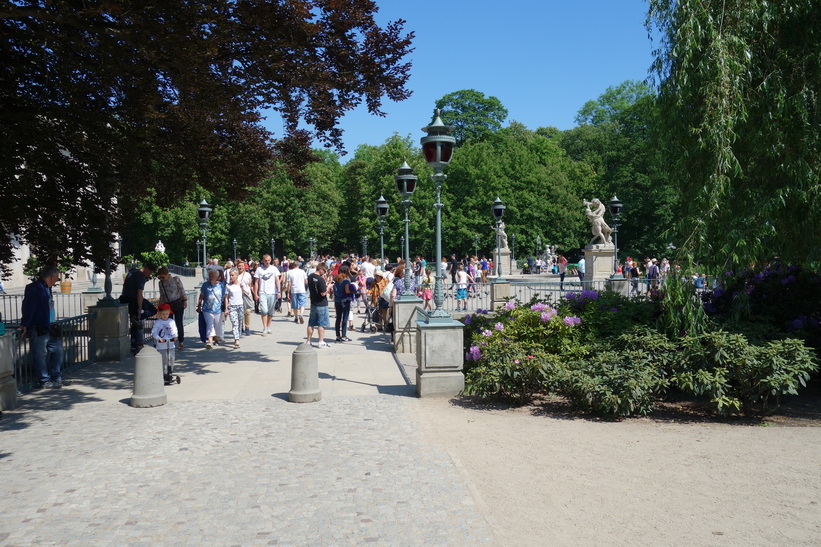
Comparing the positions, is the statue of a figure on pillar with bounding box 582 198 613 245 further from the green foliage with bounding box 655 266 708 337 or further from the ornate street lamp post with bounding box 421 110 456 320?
the green foliage with bounding box 655 266 708 337

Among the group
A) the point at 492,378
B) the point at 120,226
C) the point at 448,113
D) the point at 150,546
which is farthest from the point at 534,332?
the point at 448,113

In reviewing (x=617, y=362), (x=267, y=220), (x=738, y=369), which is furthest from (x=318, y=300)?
(x=267, y=220)

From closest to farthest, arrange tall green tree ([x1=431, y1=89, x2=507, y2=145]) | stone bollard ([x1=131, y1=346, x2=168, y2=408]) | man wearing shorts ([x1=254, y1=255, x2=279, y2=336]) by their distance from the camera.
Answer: stone bollard ([x1=131, y1=346, x2=168, y2=408]), man wearing shorts ([x1=254, y1=255, x2=279, y2=336]), tall green tree ([x1=431, y1=89, x2=507, y2=145])

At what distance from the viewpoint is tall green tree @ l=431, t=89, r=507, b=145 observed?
6781 centimetres

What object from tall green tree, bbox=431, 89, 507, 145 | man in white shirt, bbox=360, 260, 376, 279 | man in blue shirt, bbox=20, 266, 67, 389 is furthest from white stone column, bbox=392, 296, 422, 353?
tall green tree, bbox=431, 89, 507, 145

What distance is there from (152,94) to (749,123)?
26.8ft

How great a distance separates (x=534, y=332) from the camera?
9.30m

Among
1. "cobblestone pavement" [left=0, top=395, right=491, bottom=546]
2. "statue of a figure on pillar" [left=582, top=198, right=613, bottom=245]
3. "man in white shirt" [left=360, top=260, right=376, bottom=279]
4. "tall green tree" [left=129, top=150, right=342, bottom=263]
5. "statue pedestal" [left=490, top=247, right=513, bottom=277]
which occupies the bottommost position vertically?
"cobblestone pavement" [left=0, top=395, right=491, bottom=546]

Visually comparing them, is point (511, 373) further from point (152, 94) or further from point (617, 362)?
point (152, 94)

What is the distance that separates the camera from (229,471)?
6141 mm

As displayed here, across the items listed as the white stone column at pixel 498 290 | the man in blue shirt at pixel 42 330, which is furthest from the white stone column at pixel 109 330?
the white stone column at pixel 498 290

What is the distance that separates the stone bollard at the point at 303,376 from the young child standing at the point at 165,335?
2.19 metres

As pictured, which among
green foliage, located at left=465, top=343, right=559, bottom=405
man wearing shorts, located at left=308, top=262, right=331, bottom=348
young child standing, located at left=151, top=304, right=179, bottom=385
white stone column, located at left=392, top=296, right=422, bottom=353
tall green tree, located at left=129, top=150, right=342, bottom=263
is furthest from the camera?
tall green tree, located at left=129, top=150, right=342, bottom=263

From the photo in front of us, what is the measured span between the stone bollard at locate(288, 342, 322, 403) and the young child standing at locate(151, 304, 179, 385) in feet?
7.20
